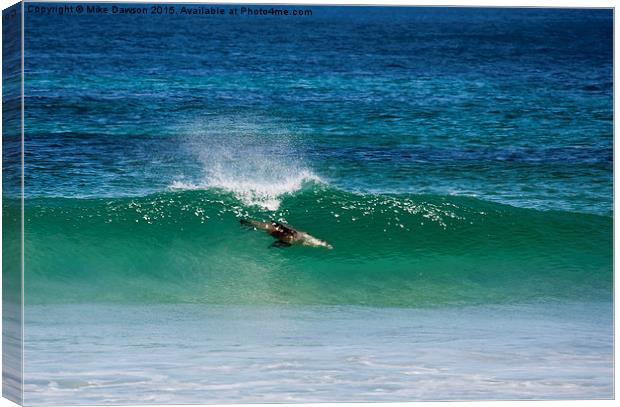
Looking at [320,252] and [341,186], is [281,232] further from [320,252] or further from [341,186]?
[341,186]

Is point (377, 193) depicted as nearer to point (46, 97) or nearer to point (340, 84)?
point (340, 84)

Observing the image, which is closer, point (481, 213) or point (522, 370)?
point (522, 370)

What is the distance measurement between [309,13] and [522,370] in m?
3.53

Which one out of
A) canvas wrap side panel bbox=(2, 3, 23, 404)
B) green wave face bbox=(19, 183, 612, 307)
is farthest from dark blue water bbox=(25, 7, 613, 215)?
canvas wrap side panel bbox=(2, 3, 23, 404)

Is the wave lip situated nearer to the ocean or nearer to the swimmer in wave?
the ocean

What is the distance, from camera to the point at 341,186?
13188 mm

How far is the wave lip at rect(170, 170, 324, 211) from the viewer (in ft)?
42.2

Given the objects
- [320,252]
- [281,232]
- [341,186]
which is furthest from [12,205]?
[341,186]

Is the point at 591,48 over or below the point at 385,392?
over

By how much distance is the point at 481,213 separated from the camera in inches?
512

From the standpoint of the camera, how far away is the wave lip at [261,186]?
12.9 meters

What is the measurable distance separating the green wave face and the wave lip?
0.07m

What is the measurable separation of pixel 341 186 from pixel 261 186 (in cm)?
74

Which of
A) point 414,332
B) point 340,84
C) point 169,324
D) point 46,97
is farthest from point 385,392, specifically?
point 46,97
